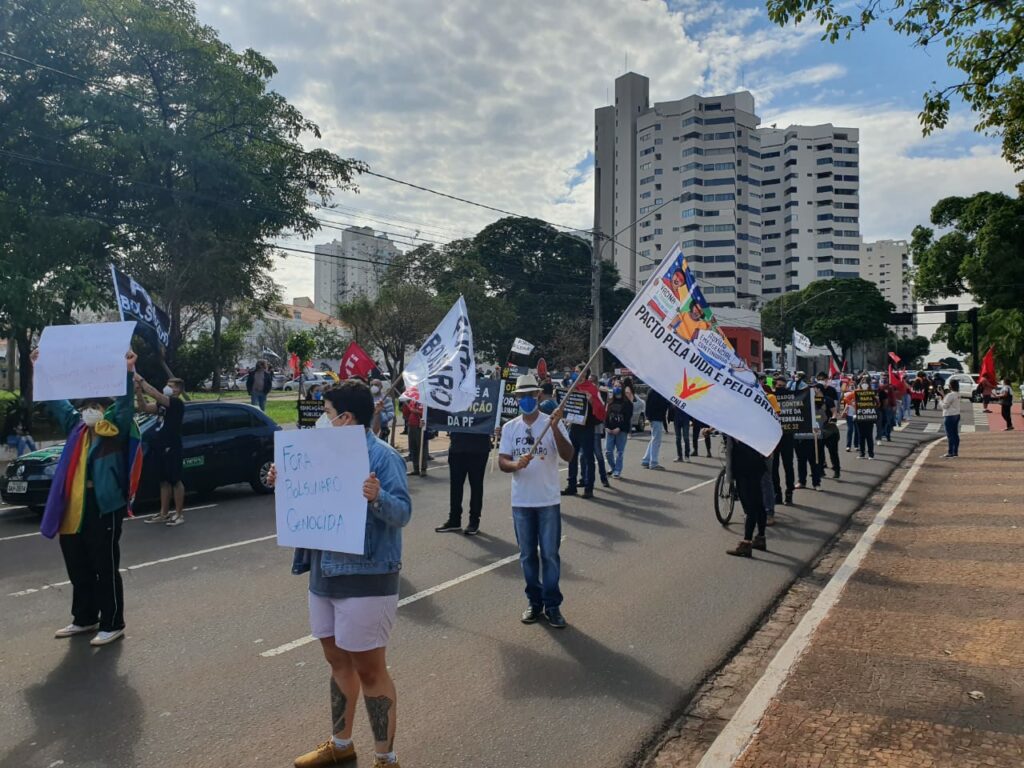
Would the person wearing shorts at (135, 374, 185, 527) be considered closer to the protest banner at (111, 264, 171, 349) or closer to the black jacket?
the protest banner at (111, 264, 171, 349)

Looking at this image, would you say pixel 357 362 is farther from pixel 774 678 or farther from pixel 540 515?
pixel 774 678

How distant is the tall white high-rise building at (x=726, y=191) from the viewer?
10719cm

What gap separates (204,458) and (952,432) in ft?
51.1

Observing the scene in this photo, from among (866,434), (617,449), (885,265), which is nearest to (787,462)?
(617,449)

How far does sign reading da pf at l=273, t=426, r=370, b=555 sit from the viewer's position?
3.46 meters

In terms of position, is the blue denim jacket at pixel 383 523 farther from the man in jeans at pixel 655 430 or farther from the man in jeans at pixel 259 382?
the man in jeans at pixel 259 382

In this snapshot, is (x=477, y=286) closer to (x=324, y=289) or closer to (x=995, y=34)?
(x=995, y=34)

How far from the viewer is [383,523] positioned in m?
3.61

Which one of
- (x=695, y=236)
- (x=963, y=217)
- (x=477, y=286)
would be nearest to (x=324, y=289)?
(x=695, y=236)

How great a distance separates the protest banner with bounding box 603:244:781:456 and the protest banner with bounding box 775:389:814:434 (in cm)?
533

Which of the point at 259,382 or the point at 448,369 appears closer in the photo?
the point at 448,369

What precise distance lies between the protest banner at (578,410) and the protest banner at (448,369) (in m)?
4.19

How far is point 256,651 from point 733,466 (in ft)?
16.9

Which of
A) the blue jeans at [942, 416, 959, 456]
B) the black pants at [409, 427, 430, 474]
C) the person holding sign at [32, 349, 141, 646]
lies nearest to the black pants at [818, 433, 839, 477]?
the blue jeans at [942, 416, 959, 456]
